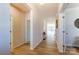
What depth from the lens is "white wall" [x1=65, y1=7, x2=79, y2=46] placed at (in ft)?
7.39

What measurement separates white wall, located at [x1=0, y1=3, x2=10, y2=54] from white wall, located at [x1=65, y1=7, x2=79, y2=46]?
3.41 feet

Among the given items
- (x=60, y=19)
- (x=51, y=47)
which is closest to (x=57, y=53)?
(x=51, y=47)

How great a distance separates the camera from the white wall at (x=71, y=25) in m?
2.25

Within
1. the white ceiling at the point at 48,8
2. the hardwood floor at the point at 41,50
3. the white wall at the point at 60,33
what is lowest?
the hardwood floor at the point at 41,50

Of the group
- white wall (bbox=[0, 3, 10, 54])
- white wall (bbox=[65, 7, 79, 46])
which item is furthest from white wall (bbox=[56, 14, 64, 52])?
white wall (bbox=[0, 3, 10, 54])

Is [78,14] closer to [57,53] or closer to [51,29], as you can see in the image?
[51,29]

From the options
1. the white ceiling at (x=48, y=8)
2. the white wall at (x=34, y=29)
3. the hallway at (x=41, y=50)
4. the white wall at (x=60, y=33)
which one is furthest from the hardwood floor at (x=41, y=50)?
the white ceiling at (x=48, y=8)

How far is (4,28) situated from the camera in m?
2.08

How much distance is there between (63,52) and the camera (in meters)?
2.21

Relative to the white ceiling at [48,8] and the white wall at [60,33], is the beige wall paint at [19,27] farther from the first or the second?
the white wall at [60,33]

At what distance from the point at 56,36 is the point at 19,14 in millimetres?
842

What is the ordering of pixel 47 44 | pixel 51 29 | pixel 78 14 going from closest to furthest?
pixel 78 14, pixel 51 29, pixel 47 44

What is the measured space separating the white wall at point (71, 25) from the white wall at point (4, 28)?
104 cm

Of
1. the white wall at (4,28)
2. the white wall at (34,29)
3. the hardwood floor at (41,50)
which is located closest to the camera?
the white wall at (4,28)
